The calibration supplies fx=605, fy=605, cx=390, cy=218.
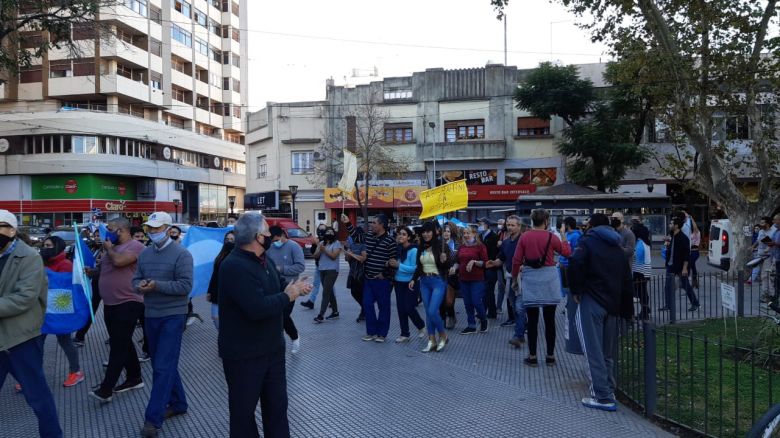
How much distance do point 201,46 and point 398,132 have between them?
88.8 feet

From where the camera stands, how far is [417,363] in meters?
7.54

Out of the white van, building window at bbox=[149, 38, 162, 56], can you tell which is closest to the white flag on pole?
the white van

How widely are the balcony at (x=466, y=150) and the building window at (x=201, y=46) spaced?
92.1 feet

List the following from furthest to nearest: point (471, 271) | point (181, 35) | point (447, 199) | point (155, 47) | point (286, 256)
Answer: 1. point (181, 35)
2. point (155, 47)
3. point (447, 199)
4. point (471, 271)
5. point (286, 256)

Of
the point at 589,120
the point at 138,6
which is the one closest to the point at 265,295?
the point at 589,120

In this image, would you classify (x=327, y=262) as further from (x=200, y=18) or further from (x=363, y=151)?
(x=200, y=18)

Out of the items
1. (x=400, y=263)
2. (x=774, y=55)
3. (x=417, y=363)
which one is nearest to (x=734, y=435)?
(x=417, y=363)

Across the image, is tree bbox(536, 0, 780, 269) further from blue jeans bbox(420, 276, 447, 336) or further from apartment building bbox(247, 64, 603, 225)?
apartment building bbox(247, 64, 603, 225)

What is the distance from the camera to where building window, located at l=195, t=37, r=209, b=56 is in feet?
177

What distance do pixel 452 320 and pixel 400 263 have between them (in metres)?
1.86

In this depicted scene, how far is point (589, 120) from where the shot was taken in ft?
101

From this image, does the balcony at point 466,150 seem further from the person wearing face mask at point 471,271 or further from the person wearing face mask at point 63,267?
the person wearing face mask at point 63,267

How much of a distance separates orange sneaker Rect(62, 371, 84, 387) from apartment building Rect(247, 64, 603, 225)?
2819 centimetres

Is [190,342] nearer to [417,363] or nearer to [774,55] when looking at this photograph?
[417,363]
